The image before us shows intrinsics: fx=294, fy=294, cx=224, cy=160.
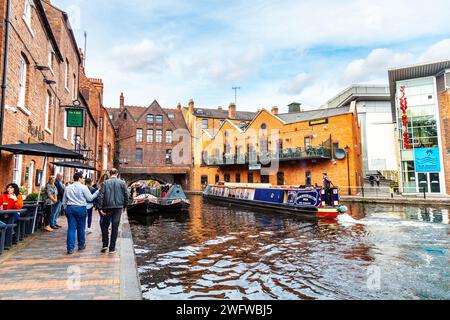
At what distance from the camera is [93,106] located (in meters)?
23.6

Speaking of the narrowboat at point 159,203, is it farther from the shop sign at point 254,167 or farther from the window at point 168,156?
the window at point 168,156

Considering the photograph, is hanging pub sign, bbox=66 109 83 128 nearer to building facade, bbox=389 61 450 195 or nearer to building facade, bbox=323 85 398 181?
building facade, bbox=389 61 450 195

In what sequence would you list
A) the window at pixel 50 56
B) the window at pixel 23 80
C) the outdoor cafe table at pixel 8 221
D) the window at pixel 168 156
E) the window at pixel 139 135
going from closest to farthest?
the outdoor cafe table at pixel 8 221 < the window at pixel 23 80 < the window at pixel 50 56 < the window at pixel 139 135 < the window at pixel 168 156

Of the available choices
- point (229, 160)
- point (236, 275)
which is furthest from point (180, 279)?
point (229, 160)

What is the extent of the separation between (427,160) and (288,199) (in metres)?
15.2

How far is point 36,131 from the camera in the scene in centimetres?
995

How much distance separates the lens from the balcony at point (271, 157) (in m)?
26.8

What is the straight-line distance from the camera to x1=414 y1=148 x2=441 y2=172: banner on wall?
79.3ft

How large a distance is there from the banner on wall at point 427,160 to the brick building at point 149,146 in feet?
90.2

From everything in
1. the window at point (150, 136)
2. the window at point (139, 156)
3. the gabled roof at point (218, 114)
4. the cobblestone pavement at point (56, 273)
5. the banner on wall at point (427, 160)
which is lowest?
the cobblestone pavement at point (56, 273)

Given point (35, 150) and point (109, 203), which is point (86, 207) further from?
point (35, 150)

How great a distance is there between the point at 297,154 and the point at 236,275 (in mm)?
23378

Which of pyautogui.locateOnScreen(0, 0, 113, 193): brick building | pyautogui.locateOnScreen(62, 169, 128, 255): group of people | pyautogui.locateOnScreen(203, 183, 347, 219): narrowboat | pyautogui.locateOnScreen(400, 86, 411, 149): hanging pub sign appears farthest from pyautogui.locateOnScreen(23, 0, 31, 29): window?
pyautogui.locateOnScreen(400, 86, 411, 149): hanging pub sign

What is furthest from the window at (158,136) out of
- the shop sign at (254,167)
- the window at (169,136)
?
the shop sign at (254,167)
